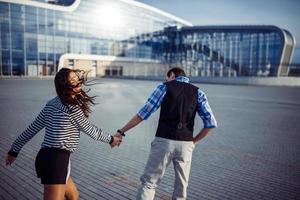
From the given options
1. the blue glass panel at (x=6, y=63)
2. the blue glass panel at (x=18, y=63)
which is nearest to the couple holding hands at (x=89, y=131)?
the blue glass panel at (x=6, y=63)

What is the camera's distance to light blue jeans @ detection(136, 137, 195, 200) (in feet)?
10.00

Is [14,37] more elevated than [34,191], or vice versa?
[14,37]

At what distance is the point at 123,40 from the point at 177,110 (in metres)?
56.6

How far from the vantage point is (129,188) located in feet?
14.6

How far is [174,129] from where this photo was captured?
9.98ft

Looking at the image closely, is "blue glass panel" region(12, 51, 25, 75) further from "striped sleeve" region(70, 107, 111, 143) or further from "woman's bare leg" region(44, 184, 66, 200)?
"woman's bare leg" region(44, 184, 66, 200)

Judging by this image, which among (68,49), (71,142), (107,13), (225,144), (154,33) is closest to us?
(71,142)

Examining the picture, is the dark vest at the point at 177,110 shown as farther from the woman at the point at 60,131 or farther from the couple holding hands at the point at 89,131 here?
the woman at the point at 60,131

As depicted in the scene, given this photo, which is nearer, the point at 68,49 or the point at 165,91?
the point at 165,91

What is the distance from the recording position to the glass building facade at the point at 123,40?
42.9 metres

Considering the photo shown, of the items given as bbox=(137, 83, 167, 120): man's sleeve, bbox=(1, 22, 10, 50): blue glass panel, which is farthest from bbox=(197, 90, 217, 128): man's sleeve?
bbox=(1, 22, 10, 50): blue glass panel

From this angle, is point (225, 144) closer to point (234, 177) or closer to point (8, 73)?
point (234, 177)

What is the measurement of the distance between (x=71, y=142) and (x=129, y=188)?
2072 millimetres

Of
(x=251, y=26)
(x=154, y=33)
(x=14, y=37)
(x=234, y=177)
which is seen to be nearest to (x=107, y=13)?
(x=154, y=33)
